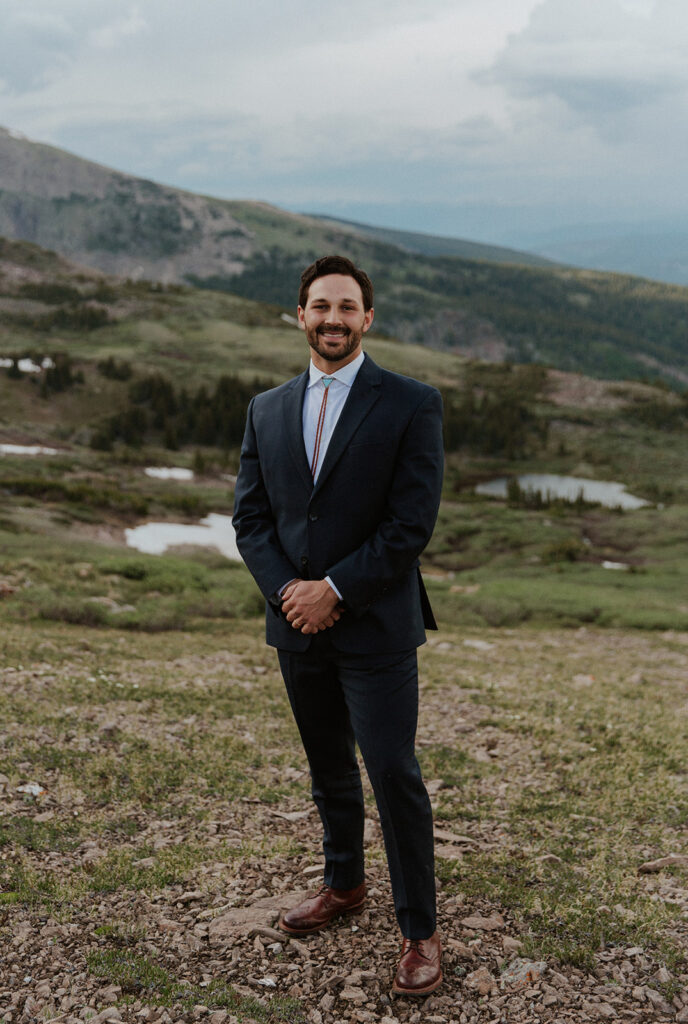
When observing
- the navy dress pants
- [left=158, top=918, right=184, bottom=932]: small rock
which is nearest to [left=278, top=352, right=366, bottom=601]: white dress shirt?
the navy dress pants

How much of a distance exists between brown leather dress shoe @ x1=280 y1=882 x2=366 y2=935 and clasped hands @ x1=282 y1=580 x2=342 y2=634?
2270mm

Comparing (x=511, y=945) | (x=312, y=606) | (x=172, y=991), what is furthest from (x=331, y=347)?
(x=511, y=945)

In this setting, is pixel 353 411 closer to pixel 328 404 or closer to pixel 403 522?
pixel 328 404

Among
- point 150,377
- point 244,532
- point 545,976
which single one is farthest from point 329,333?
point 150,377

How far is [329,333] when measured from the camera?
4793mm

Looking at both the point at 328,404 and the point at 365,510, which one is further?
the point at 328,404

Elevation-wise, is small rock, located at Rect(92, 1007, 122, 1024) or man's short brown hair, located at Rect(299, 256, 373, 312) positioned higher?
man's short brown hair, located at Rect(299, 256, 373, 312)

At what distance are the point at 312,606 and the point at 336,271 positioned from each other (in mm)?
2058

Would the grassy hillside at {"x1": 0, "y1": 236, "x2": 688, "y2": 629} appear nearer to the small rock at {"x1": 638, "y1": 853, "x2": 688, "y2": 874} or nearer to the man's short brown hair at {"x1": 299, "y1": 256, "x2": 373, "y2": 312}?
the small rock at {"x1": 638, "y1": 853, "x2": 688, "y2": 874}

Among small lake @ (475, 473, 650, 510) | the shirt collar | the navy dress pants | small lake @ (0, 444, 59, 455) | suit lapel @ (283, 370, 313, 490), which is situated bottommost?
small lake @ (475, 473, 650, 510)

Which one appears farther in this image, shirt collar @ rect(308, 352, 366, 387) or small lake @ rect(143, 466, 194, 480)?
small lake @ rect(143, 466, 194, 480)

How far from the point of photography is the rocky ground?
16.0 ft

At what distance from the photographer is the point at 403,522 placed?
463 cm

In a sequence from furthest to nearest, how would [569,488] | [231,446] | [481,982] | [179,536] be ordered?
1. [231,446]
2. [569,488]
3. [179,536]
4. [481,982]
